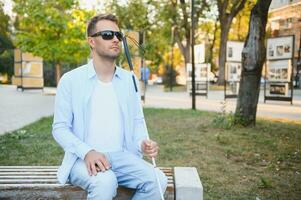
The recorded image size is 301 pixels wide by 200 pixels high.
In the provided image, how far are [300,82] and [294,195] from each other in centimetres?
3397

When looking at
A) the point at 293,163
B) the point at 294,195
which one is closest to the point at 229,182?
the point at 294,195

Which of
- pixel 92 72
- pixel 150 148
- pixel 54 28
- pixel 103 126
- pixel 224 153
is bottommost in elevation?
pixel 224 153

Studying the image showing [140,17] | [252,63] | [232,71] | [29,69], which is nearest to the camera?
[252,63]

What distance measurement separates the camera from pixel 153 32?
4059 centimetres

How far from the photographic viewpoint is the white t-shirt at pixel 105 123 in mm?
3057

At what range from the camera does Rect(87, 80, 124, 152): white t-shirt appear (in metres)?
3.06

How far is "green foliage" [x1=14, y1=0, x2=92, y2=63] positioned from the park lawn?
32.4ft

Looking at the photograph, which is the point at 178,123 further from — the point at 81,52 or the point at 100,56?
the point at 81,52

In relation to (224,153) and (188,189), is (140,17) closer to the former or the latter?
(224,153)

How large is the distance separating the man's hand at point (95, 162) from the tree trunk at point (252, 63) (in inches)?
271

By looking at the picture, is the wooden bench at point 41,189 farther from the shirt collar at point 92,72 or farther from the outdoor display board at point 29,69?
the outdoor display board at point 29,69

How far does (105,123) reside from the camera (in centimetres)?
308

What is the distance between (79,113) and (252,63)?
22.0 feet

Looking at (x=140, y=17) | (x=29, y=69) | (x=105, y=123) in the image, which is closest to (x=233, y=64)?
(x=29, y=69)
